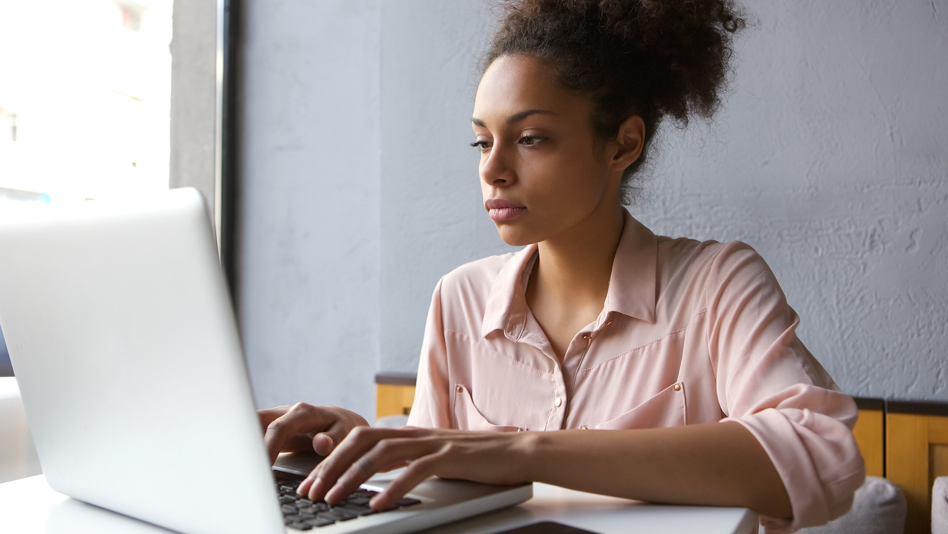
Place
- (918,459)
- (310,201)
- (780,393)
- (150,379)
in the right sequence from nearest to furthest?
(150,379)
(780,393)
(918,459)
(310,201)

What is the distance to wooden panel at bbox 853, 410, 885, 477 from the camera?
1467 mm

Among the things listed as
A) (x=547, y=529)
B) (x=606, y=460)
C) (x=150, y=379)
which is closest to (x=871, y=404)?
(x=606, y=460)

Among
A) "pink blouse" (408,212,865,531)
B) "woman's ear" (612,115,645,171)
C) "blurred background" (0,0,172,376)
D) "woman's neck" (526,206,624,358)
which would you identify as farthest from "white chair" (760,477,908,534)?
"blurred background" (0,0,172,376)

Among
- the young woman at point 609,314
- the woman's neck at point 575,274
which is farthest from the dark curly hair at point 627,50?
the woman's neck at point 575,274

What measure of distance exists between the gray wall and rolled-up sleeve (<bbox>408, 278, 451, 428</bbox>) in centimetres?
72

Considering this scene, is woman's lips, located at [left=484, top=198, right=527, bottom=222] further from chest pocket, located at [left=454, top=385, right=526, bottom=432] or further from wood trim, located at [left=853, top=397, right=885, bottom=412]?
wood trim, located at [left=853, top=397, right=885, bottom=412]

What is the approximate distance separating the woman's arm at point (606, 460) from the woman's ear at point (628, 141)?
56 centimetres

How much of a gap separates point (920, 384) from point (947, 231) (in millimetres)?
316

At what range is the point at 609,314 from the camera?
1.00 m

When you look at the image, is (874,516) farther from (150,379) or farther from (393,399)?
(150,379)

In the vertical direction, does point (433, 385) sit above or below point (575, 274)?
below

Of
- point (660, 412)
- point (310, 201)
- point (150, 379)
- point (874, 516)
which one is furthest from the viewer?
point (310, 201)

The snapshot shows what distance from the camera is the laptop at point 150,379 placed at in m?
0.42

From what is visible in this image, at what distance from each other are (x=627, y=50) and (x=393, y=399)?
124 cm
